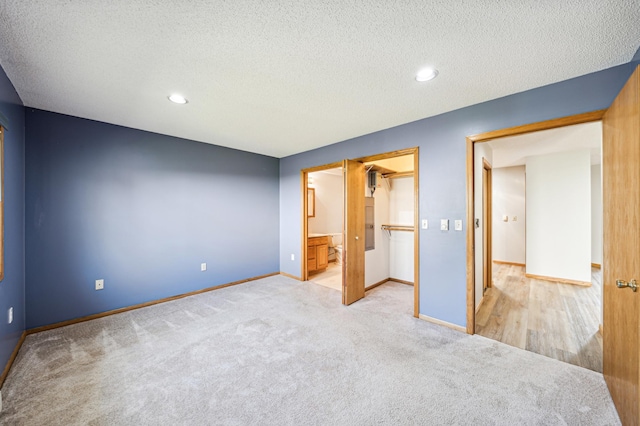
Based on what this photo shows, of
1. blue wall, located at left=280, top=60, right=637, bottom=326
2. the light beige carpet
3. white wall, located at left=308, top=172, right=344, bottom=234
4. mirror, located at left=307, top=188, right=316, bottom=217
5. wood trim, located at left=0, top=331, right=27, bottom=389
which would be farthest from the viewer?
white wall, located at left=308, top=172, right=344, bottom=234

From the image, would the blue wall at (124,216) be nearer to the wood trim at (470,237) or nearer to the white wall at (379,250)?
the white wall at (379,250)

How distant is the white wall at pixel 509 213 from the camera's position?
Answer: 559cm

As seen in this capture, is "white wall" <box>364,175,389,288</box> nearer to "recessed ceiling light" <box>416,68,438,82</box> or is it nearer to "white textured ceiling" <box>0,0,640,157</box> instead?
"white textured ceiling" <box>0,0,640,157</box>

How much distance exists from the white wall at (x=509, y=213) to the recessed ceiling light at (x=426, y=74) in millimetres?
4874

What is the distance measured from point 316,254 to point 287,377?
3107mm

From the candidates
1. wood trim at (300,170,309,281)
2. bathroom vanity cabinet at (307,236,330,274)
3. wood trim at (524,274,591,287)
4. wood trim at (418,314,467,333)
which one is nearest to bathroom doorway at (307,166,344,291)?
bathroom vanity cabinet at (307,236,330,274)

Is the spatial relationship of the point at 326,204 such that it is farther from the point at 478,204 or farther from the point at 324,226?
the point at 478,204

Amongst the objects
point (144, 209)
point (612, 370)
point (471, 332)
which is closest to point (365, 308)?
point (471, 332)

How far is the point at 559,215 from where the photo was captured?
4.40m

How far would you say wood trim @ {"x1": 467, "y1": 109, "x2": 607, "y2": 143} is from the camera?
76.2 inches

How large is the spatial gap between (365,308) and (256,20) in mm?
3126

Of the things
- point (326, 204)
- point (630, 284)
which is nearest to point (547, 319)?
point (630, 284)

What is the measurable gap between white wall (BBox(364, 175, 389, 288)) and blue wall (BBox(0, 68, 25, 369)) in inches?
150

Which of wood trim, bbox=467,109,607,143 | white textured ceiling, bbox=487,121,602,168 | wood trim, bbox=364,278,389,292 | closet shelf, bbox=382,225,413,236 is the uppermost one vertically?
white textured ceiling, bbox=487,121,602,168
